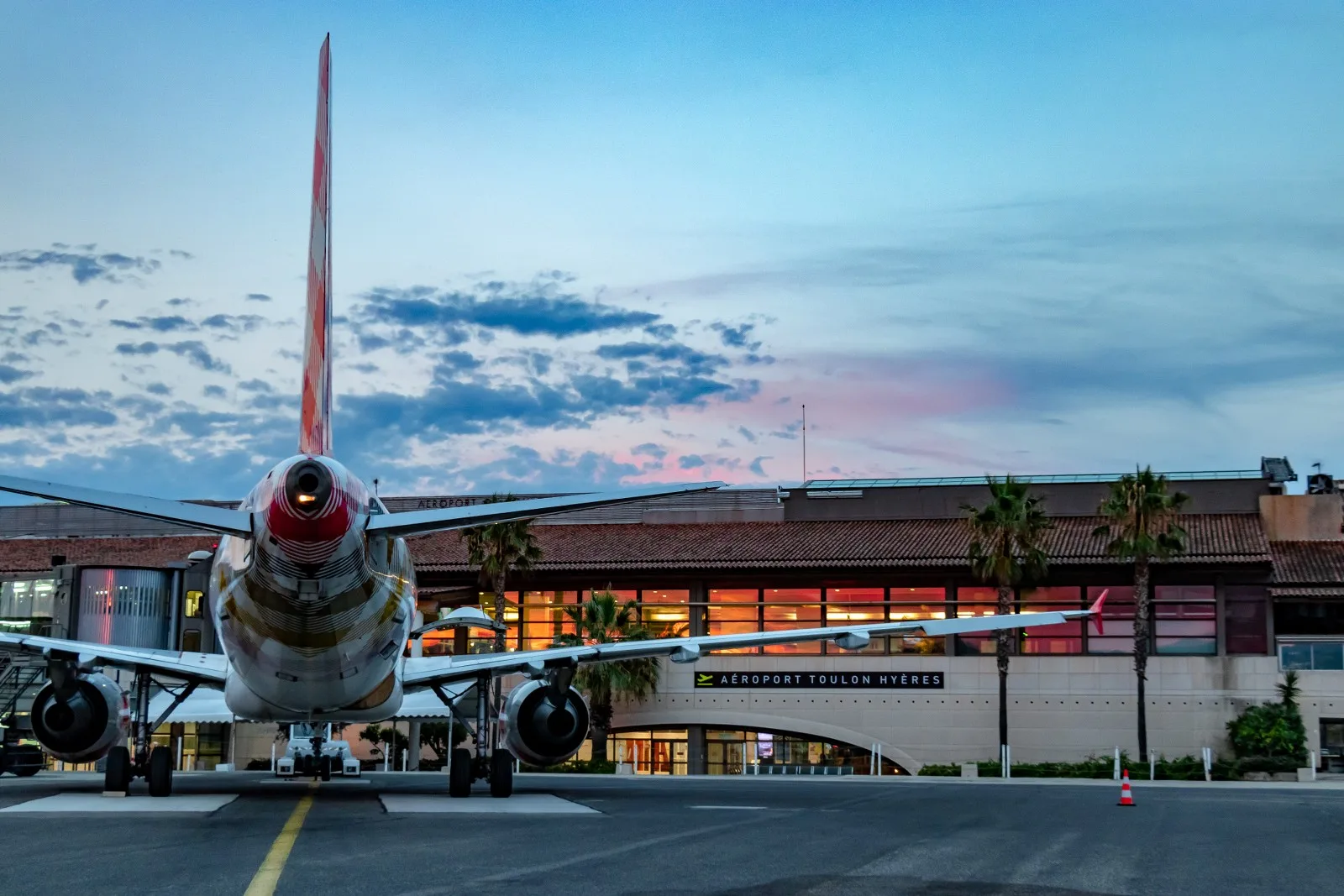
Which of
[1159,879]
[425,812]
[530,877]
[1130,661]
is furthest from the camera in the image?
[1130,661]

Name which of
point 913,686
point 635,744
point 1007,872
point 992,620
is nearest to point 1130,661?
point 913,686

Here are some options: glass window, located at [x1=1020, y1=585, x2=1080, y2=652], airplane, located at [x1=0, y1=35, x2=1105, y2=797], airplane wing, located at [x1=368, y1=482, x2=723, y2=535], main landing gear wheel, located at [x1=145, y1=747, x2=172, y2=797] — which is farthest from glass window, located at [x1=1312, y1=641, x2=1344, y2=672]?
airplane wing, located at [x1=368, y1=482, x2=723, y2=535]

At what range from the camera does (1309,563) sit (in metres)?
69.5

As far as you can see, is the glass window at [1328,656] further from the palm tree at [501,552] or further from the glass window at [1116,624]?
the palm tree at [501,552]

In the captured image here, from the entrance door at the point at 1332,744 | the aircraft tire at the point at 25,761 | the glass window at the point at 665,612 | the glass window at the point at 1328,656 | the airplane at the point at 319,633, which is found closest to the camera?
the airplane at the point at 319,633

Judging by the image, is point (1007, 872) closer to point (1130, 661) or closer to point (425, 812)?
point (425, 812)

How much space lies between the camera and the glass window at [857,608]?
7250 centimetres

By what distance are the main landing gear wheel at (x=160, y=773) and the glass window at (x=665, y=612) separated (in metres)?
46.6

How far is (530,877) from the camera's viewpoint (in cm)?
1473

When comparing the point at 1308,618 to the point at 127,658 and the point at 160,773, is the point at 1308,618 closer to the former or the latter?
the point at 160,773

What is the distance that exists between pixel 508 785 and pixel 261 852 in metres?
13.2

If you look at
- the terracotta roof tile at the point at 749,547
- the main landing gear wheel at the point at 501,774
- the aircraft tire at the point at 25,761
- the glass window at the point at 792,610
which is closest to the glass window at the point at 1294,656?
the terracotta roof tile at the point at 749,547

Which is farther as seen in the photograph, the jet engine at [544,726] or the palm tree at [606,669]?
the palm tree at [606,669]

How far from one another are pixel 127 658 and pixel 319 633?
22.3 ft
